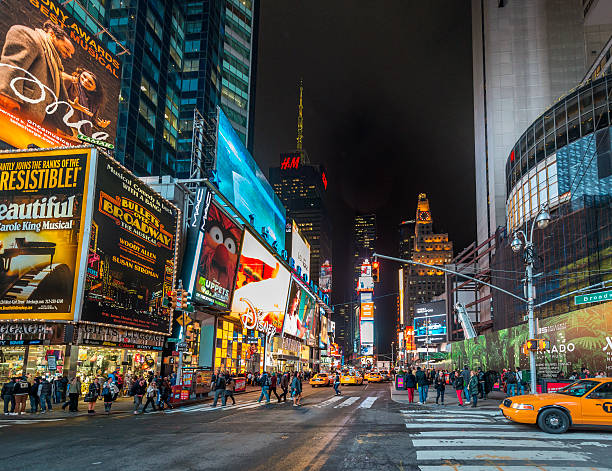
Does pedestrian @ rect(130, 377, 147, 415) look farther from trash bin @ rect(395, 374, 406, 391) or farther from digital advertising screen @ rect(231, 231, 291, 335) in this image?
digital advertising screen @ rect(231, 231, 291, 335)

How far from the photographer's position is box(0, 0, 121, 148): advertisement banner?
34594 millimetres

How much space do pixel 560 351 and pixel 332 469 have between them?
2645cm

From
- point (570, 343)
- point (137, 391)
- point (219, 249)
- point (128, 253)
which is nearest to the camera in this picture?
point (137, 391)

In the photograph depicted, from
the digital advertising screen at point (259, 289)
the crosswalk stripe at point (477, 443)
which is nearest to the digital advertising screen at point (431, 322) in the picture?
the digital advertising screen at point (259, 289)

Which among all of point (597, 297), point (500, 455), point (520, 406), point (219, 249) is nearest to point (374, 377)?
point (219, 249)

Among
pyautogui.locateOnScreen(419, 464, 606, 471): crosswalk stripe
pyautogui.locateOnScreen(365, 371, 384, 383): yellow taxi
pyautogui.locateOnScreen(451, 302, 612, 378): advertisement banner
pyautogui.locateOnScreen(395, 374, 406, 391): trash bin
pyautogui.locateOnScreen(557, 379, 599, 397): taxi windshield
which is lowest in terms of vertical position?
pyautogui.locateOnScreen(365, 371, 384, 383): yellow taxi

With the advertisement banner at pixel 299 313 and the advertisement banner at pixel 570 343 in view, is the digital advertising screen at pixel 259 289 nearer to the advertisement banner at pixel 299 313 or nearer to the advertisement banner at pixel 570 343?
the advertisement banner at pixel 299 313

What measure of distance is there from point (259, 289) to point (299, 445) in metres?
45.2

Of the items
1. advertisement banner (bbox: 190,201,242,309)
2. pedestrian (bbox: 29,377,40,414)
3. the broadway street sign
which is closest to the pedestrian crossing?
the broadway street sign

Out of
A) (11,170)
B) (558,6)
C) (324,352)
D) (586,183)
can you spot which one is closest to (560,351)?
(586,183)

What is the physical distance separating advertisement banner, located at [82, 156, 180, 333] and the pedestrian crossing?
19095 mm

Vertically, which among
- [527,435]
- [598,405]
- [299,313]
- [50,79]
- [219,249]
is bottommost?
[527,435]

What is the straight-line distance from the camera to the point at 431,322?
122875 millimetres

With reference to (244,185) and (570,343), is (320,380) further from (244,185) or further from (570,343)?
(570,343)
